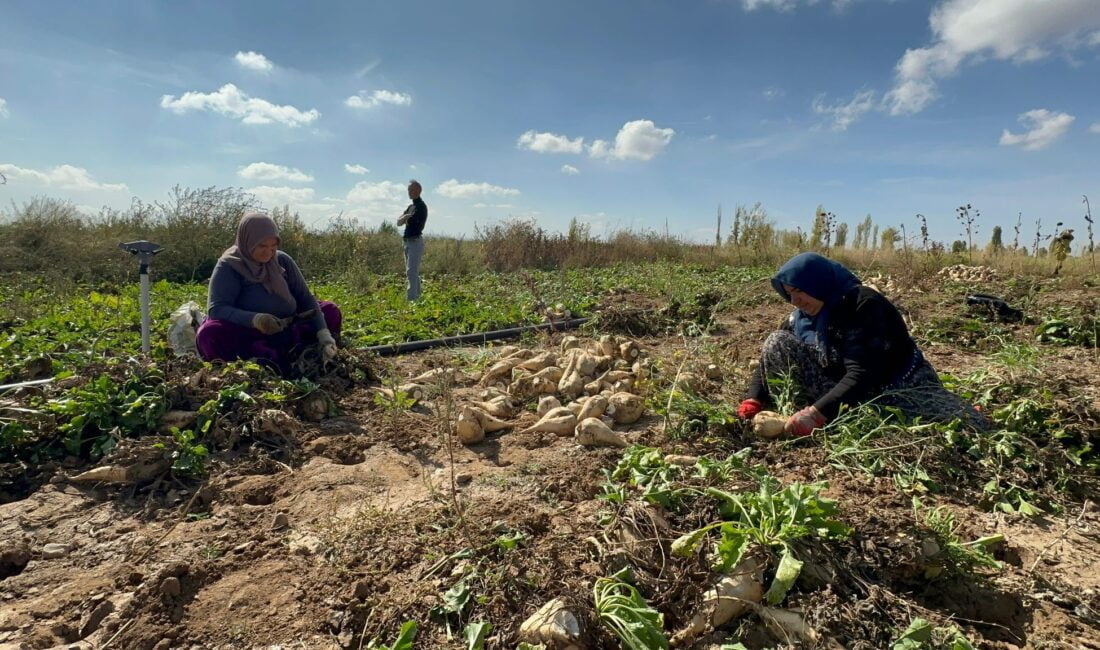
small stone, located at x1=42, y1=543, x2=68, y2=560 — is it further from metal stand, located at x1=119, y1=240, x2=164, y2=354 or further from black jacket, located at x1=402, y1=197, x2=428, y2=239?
black jacket, located at x1=402, y1=197, x2=428, y2=239

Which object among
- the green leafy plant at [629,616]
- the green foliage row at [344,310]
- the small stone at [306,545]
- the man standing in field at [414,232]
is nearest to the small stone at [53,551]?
the small stone at [306,545]

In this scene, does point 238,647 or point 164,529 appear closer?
point 238,647

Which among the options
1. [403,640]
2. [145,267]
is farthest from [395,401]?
[145,267]

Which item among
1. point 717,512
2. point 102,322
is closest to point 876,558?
point 717,512

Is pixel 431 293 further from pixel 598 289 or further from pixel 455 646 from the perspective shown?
pixel 455 646

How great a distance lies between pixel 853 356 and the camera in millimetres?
2709

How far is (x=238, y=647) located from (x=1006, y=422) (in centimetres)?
316

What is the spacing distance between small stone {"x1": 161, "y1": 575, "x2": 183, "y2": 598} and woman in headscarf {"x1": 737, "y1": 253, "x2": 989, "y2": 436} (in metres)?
2.42

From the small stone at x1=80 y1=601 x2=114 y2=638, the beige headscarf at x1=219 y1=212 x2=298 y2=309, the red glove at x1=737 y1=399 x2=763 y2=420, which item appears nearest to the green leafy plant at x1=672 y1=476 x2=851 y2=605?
the red glove at x1=737 y1=399 x2=763 y2=420

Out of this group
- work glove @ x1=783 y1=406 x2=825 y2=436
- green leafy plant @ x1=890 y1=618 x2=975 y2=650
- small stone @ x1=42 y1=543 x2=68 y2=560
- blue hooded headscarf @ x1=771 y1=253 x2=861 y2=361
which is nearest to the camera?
green leafy plant @ x1=890 y1=618 x2=975 y2=650

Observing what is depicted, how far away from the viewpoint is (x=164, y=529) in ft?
7.30

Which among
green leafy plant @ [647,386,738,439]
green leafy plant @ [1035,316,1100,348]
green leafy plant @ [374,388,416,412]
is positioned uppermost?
green leafy plant @ [1035,316,1100,348]

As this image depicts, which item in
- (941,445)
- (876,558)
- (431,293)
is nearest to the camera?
(876,558)

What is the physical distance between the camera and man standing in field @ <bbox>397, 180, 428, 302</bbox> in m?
7.57
